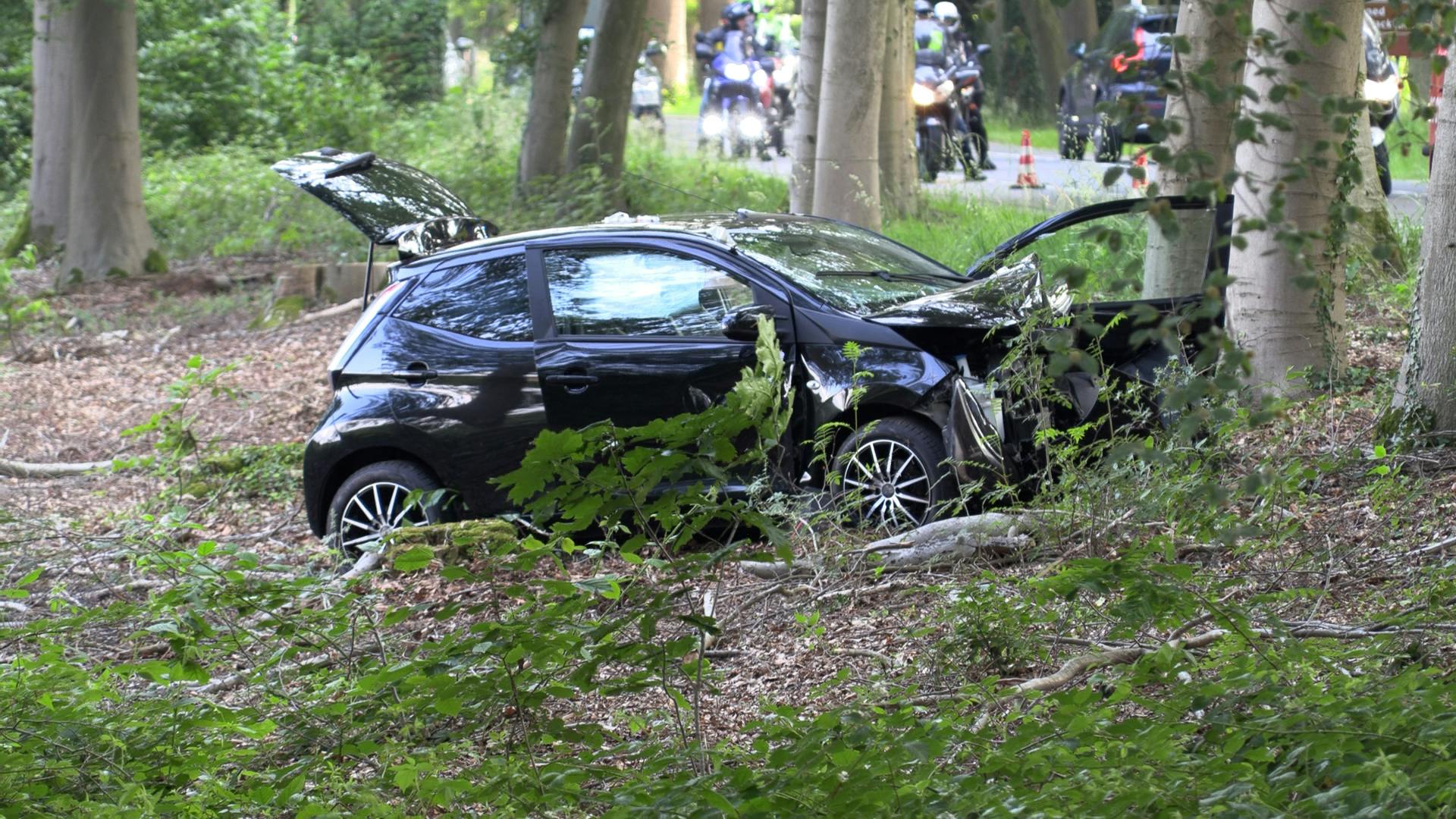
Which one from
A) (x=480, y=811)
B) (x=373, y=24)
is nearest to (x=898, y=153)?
(x=480, y=811)

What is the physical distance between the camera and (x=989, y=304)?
701cm

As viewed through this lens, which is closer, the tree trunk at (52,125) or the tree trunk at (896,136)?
the tree trunk at (896,136)

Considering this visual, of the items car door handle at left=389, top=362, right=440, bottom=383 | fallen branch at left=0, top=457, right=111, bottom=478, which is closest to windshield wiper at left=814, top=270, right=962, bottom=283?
car door handle at left=389, top=362, right=440, bottom=383

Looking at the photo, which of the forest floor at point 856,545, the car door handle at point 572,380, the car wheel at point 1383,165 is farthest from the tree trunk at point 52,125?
the car wheel at point 1383,165

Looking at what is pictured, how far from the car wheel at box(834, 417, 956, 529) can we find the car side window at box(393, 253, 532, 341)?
1.92m

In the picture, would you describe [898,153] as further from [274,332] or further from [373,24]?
[373,24]

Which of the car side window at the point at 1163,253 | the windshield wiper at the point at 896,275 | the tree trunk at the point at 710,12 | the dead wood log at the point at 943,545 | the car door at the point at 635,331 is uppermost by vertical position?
the tree trunk at the point at 710,12

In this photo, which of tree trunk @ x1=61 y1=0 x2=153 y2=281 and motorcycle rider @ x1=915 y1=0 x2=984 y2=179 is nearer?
tree trunk @ x1=61 y1=0 x2=153 y2=281

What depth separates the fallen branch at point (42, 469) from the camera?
A: 11672mm

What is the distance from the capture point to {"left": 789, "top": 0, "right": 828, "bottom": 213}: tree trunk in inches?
502

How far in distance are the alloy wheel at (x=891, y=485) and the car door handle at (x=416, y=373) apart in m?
2.37

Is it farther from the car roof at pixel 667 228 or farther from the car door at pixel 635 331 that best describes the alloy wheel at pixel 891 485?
the car roof at pixel 667 228

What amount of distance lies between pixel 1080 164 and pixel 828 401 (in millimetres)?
7355

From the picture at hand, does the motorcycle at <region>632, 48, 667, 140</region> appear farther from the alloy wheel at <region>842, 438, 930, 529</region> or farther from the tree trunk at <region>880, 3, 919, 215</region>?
the alloy wheel at <region>842, 438, 930, 529</region>
